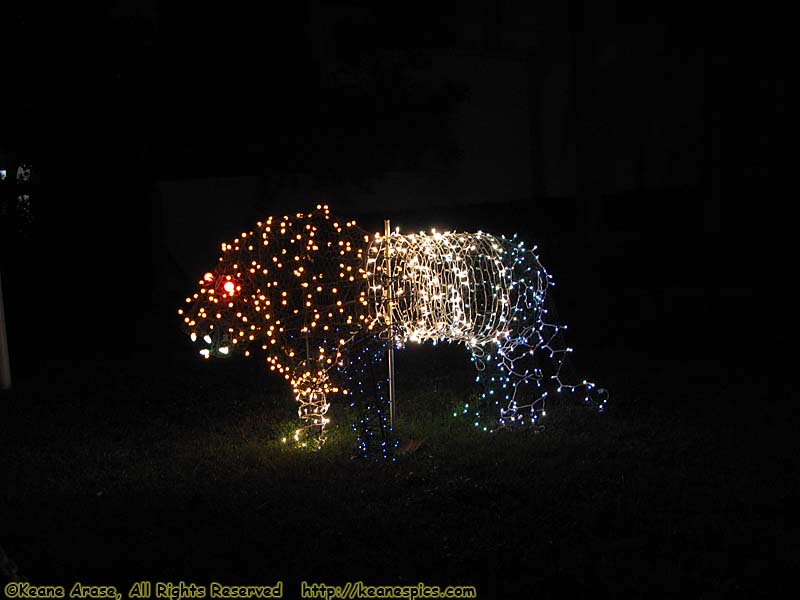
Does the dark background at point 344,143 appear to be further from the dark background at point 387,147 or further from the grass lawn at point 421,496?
the grass lawn at point 421,496

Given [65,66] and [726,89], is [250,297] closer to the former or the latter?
[65,66]

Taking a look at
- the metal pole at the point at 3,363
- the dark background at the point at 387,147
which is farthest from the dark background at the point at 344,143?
the metal pole at the point at 3,363

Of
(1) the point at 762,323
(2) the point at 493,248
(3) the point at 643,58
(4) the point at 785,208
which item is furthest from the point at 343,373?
(3) the point at 643,58

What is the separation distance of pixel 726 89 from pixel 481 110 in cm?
438

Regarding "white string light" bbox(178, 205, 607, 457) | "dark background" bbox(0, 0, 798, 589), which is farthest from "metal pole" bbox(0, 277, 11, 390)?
"white string light" bbox(178, 205, 607, 457)

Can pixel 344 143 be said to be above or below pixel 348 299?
above

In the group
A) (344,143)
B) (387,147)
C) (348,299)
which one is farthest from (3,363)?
(387,147)

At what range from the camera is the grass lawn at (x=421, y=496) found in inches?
186

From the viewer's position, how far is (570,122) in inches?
674

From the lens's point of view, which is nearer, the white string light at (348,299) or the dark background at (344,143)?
the white string light at (348,299)

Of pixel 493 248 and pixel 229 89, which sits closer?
pixel 493 248

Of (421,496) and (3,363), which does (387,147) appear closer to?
(3,363)

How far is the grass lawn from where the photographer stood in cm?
473

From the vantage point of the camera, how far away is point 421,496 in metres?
5.80
